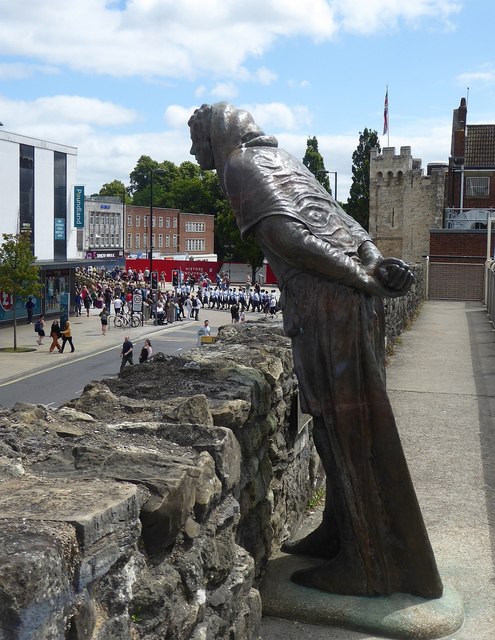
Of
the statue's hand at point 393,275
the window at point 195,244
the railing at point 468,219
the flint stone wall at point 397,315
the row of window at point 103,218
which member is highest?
the row of window at point 103,218

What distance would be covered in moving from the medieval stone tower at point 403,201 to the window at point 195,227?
35.3 metres

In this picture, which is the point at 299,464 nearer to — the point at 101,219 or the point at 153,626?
the point at 153,626

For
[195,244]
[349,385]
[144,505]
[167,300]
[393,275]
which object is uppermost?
[195,244]

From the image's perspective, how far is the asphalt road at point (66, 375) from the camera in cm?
2088

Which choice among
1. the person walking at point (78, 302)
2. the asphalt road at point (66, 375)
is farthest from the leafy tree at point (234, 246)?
the asphalt road at point (66, 375)

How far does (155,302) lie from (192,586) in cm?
3807

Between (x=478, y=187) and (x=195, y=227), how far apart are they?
4257 cm

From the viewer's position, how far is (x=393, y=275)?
4742 millimetres

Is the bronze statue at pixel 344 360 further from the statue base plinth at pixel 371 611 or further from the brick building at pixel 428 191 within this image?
the brick building at pixel 428 191

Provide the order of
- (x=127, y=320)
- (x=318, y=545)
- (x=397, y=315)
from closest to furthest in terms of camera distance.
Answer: (x=318, y=545)
(x=397, y=315)
(x=127, y=320)

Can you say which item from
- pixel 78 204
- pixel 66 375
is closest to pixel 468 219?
pixel 78 204

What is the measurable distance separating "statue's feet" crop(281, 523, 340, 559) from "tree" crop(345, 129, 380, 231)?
65.5 m

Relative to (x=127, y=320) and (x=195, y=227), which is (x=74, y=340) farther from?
(x=195, y=227)

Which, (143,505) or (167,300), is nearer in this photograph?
(143,505)
